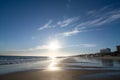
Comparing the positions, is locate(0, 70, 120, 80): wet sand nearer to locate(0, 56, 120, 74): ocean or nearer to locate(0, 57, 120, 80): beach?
locate(0, 57, 120, 80): beach

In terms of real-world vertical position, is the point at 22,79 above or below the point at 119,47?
below

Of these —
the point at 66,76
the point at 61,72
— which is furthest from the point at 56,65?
the point at 66,76

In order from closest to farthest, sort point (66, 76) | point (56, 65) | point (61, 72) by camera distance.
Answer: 1. point (66, 76)
2. point (61, 72)
3. point (56, 65)

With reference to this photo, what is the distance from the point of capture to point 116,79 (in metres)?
11.8

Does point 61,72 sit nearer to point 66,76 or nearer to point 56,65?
point 66,76

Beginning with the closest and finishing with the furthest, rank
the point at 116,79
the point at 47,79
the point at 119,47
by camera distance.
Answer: the point at 116,79 → the point at 47,79 → the point at 119,47

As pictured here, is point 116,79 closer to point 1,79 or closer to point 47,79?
point 47,79

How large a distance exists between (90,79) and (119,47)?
397ft

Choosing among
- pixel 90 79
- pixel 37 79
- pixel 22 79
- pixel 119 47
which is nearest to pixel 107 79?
pixel 90 79

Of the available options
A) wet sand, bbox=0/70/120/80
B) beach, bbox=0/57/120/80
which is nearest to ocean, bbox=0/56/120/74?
beach, bbox=0/57/120/80

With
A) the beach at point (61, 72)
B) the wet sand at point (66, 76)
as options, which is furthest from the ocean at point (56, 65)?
the wet sand at point (66, 76)

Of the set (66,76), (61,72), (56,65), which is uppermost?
(56,65)

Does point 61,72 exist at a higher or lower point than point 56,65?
lower

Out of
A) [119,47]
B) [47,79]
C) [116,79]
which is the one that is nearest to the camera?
[116,79]
